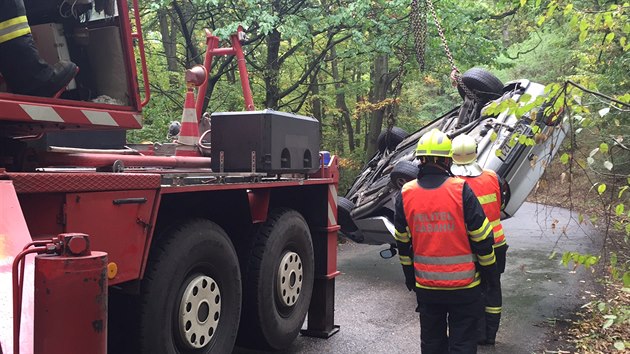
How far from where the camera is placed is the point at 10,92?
2.96 m

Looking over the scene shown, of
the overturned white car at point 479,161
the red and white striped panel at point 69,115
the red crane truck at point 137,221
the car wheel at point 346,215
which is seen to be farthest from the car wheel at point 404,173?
the red and white striped panel at point 69,115

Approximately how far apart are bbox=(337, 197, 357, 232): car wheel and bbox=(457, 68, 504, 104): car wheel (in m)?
2.29

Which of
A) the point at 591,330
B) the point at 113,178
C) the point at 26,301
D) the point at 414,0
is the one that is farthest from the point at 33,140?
the point at 591,330

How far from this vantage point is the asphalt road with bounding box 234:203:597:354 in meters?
5.34

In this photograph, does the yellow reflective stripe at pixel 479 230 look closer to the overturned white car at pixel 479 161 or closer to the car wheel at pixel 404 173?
the overturned white car at pixel 479 161

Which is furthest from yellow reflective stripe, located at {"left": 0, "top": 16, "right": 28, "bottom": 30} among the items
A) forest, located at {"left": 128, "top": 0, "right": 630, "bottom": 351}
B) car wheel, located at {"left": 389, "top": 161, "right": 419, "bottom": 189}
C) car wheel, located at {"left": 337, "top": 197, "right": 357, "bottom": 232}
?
car wheel, located at {"left": 337, "top": 197, "right": 357, "bottom": 232}

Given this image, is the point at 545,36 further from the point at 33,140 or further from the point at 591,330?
the point at 33,140

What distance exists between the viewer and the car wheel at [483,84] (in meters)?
7.91

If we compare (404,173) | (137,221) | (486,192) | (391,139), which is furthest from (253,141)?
(391,139)

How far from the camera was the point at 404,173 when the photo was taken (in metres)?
7.14

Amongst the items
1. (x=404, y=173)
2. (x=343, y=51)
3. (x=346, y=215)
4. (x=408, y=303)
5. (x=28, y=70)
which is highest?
(x=343, y=51)

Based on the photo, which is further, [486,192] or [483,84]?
[483,84]

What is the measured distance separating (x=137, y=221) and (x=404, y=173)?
4479 millimetres

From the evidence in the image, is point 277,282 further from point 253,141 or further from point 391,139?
point 391,139
